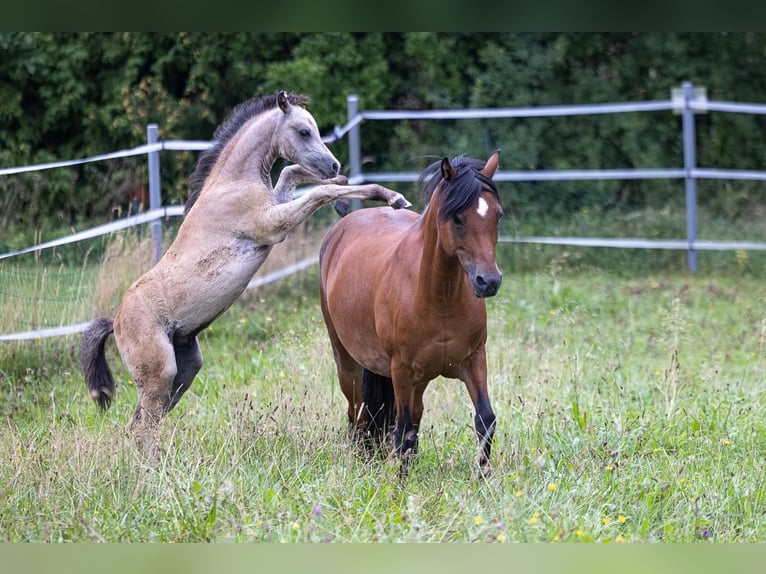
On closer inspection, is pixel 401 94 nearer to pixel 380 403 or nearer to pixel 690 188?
pixel 690 188

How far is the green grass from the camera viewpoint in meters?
4.02

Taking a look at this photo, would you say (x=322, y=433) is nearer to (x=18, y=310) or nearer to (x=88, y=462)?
(x=88, y=462)

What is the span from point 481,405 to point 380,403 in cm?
81

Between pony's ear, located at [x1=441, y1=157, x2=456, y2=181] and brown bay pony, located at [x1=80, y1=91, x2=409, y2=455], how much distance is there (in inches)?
20.9

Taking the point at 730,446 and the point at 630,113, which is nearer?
the point at 730,446

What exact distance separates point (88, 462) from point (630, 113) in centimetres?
1054

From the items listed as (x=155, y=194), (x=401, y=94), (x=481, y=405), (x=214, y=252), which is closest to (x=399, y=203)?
(x=214, y=252)

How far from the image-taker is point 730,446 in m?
5.07

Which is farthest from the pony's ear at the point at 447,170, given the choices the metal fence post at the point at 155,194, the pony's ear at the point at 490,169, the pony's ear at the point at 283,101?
the metal fence post at the point at 155,194

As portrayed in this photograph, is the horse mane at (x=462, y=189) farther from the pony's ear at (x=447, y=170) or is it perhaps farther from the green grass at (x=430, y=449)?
the green grass at (x=430, y=449)

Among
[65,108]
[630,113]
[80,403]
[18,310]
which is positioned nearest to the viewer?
[80,403]

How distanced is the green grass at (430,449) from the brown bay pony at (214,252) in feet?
0.96

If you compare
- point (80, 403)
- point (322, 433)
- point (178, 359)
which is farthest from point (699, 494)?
point (80, 403)

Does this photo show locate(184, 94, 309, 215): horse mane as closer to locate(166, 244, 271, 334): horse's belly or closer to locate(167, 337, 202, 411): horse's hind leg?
locate(166, 244, 271, 334): horse's belly
